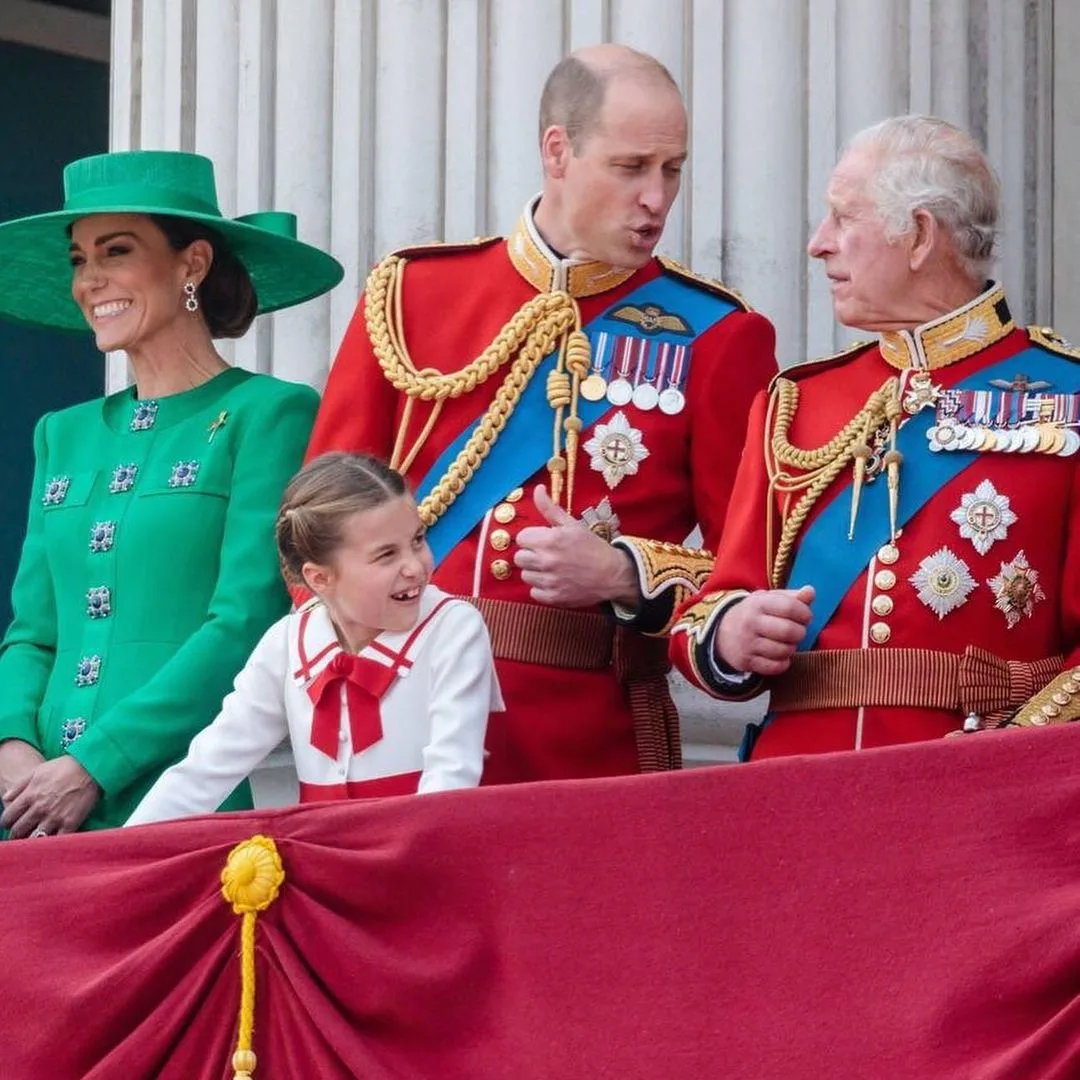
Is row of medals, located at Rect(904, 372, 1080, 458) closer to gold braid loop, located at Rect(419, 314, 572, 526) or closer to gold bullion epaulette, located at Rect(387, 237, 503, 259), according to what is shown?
gold braid loop, located at Rect(419, 314, 572, 526)

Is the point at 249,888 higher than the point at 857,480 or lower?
lower

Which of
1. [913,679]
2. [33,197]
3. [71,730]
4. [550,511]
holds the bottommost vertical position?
[71,730]

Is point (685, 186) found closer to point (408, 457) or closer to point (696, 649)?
point (408, 457)

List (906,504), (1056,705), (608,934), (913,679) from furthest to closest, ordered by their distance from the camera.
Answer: (906,504) → (913,679) → (1056,705) → (608,934)

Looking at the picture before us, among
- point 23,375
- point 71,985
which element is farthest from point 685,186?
point 23,375

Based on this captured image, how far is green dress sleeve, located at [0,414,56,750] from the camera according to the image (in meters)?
4.55

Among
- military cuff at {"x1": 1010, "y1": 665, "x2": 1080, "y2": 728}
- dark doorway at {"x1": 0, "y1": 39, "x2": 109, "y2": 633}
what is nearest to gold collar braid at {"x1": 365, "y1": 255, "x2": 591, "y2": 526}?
military cuff at {"x1": 1010, "y1": 665, "x2": 1080, "y2": 728}

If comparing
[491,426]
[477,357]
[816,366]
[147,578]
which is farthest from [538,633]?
[147,578]

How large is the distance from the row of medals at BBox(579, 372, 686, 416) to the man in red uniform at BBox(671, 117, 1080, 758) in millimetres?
143

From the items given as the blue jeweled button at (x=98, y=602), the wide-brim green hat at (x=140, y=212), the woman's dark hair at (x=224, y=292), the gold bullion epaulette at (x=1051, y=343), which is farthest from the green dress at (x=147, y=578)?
the gold bullion epaulette at (x=1051, y=343)

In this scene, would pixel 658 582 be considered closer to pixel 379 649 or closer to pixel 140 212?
pixel 379 649

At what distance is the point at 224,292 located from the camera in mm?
4891

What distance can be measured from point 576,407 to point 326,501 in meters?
0.47

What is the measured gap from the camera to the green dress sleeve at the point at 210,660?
172 inches
